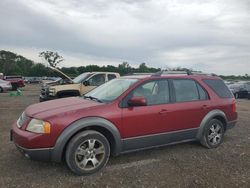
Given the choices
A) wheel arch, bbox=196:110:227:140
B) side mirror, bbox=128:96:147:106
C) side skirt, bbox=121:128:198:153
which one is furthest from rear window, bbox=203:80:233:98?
side mirror, bbox=128:96:147:106

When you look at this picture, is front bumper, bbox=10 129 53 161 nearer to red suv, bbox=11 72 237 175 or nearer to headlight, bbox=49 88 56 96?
red suv, bbox=11 72 237 175

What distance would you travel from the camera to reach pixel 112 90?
5.27 meters

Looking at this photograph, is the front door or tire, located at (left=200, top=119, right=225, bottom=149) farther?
tire, located at (left=200, top=119, right=225, bottom=149)

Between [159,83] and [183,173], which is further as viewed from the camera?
[159,83]

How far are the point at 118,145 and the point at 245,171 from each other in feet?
7.21

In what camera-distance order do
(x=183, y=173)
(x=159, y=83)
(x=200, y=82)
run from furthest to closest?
(x=200, y=82) < (x=159, y=83) < (x=183, y=173)

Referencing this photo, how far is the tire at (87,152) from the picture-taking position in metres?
4.19

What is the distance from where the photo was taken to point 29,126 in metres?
4.23

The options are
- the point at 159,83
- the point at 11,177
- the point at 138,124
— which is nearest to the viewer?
the point at 11,177

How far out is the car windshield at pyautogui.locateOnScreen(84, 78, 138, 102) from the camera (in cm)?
492

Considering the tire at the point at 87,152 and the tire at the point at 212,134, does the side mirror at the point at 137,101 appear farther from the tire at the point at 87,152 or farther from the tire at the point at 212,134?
the tire at the point at 212,134

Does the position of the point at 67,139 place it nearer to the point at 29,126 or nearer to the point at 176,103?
the point at 29,126

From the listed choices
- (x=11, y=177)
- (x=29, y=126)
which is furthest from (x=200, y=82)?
(x=11, y=177)

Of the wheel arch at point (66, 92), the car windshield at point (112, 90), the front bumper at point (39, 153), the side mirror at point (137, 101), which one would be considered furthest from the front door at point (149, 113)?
the wheel arch at point (66, 92)
